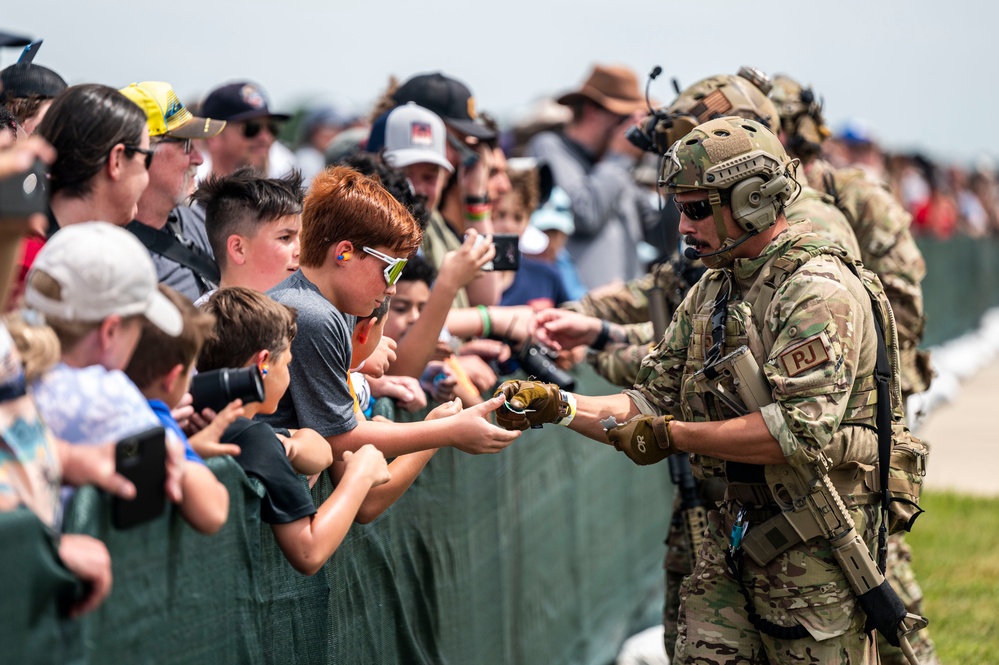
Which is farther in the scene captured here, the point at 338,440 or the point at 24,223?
the point at 338,440

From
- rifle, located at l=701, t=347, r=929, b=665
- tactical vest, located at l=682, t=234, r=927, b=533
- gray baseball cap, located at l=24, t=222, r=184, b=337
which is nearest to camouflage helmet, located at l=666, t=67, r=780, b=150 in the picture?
tactical vest, located at l=682, t=234, r=927, b=533

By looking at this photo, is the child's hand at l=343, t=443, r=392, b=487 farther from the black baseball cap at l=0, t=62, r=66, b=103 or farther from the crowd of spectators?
the crowd of spectators

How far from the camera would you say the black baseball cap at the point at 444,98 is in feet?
23.0

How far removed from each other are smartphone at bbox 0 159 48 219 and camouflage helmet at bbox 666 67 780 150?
366 centimetres

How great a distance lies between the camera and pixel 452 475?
5406mm

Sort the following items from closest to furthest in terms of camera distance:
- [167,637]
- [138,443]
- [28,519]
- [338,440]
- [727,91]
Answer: [28,519] < [138,443] < [167,637] < [338,440] < [727,91]

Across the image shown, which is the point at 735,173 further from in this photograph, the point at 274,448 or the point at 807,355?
the point at 274,448

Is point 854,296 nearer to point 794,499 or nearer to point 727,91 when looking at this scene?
point 794,499

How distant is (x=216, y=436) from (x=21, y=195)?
90 cm

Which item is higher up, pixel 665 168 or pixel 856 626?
pixel 665 168

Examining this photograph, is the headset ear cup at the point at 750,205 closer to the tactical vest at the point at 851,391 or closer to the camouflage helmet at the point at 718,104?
the tactical vest at the point at 851,391

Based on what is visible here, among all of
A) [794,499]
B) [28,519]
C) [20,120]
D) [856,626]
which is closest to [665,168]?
[794,499]

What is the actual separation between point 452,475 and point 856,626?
169 cm

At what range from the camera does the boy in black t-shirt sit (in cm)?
368
